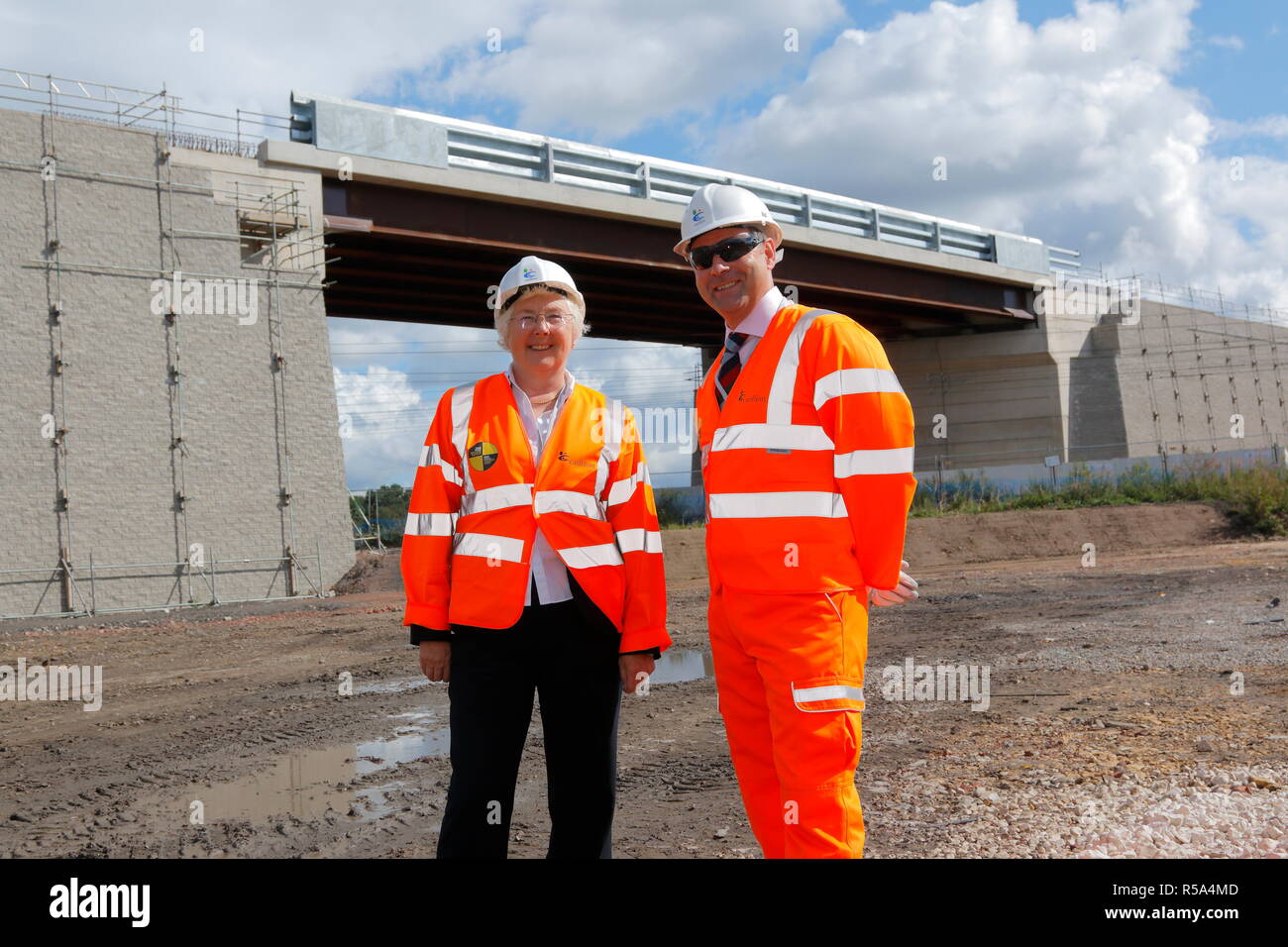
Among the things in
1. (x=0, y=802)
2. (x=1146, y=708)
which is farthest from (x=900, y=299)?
(x=0, y=802)

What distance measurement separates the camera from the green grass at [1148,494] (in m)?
25.2

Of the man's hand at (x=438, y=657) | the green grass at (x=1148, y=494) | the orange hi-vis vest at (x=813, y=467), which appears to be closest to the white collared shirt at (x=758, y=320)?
the orange hi-vis vest at (x=813, y=467)

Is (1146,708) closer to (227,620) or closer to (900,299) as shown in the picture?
(227,620)

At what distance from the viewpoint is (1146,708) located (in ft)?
22.1

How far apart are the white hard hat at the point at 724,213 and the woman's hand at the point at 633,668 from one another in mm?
1340

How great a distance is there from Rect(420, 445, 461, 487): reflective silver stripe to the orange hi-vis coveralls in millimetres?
844

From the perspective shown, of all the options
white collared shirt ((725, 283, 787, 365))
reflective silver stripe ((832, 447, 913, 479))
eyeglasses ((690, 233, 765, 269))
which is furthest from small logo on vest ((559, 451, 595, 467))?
reflective silver stripe ((832, 447, 913, 479))

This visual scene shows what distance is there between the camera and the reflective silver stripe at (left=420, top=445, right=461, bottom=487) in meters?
3.32

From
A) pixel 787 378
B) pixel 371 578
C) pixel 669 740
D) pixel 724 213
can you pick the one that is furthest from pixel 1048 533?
pixel 787 378

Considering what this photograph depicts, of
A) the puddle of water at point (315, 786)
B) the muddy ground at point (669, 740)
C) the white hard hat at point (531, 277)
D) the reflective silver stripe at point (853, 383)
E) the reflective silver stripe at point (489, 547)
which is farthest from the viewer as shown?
the puddle of water at point (315, 786)

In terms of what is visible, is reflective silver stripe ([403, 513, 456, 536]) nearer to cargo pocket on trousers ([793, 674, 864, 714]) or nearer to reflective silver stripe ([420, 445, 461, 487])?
reflective silver stripe ([420, 445, 461, 487])

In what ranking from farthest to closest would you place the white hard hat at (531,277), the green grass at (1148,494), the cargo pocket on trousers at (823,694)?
the green grass at (1148,494), the white hard hat at (531,277), the cargo pocket on trousers at (823,694)

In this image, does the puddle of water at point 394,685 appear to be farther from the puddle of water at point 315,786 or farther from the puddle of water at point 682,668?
the puddle of water at point 682,668
